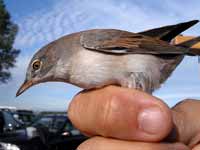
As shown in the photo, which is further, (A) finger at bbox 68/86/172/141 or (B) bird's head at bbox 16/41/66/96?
(B) bird's head at bbox 16/41/66/96

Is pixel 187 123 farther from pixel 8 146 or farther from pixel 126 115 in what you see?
pixel 8 146

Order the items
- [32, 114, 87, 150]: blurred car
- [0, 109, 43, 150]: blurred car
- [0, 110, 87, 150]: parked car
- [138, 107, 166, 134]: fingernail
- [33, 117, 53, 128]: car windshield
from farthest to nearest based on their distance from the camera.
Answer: [33, 117, 53, 128]: car windshield → [32, 114, 87, 150]: blurred car → [0, 110, 87, 150]: parked car → [0, 109, 43, 150]: blurred car → [138, 107, 166, 134]: fingernail

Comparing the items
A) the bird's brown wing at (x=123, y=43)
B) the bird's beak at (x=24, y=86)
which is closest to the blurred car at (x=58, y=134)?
the bird's beak at (x=24, y=86)

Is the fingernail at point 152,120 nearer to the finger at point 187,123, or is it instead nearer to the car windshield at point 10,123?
the finger at point 187,123

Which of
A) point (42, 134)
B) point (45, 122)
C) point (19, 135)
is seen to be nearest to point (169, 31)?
point (19, 135)

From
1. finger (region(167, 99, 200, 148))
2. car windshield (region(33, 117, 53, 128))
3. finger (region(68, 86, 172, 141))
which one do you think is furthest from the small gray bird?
car windshield (region(33, 117, 53, 128))

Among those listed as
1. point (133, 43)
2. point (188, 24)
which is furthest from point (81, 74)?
point (188, 24)

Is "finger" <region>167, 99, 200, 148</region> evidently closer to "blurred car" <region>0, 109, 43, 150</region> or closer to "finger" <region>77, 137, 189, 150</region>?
"finger" <region>77, 137, 189, 150</region>
